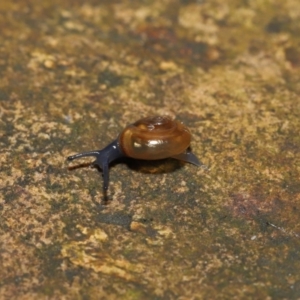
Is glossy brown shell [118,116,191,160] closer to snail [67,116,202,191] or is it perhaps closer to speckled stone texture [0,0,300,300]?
snail [67,116,202,191]

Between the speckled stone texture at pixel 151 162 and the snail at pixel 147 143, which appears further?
the snail at pixel 147 143

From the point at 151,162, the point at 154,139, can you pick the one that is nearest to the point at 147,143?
the point at 154,139

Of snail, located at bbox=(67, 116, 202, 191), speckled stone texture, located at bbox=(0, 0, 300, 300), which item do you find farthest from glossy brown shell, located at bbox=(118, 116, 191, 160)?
speckled stone texture, located at bbox=(0, 0, 300, 300)

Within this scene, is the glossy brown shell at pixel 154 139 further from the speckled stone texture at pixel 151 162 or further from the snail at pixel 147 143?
the speckled stone texture at pixel 151 162

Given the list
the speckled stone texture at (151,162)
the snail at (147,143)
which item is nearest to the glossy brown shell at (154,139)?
the snail at (147,143)

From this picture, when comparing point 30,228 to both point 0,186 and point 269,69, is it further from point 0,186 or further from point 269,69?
point 269,69

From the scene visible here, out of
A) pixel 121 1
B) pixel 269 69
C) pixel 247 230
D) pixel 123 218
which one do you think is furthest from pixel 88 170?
pixel 121 1
